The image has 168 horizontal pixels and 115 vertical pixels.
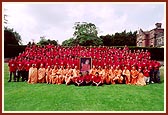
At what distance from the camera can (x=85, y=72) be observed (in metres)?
15.7

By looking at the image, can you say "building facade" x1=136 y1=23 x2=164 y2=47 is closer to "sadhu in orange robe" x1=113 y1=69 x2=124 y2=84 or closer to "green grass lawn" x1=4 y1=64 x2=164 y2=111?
"sadhu in orange robe" x1=113 y1=69 x2=124 y2=84

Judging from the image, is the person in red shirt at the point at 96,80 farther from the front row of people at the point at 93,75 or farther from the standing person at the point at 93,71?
the standing person at the point at 93,71

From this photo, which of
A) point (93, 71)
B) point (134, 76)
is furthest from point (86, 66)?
point (134, 76)

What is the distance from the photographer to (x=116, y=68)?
15.5 meters

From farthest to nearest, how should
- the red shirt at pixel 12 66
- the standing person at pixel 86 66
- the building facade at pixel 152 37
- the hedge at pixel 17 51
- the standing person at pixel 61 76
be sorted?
1. the building facade at pixel 152 37
2. the hedge at pixel 17 51
3. the standing person at pixel 86 66
4. the red shirt at pixel 12 66
5. the standing person at pixel 61 76

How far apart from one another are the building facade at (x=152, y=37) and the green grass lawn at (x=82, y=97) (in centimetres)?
3747

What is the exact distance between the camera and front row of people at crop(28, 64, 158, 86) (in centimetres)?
1506

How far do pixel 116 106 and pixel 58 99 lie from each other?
221 cm

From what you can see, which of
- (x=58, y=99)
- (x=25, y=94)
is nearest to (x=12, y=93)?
(x=25, y=94)

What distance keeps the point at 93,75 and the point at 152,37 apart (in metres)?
42.3

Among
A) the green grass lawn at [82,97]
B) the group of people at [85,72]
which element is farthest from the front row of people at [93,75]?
the green grass lawn at [82,97]

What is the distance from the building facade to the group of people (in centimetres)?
3443

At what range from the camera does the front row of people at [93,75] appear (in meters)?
15.1

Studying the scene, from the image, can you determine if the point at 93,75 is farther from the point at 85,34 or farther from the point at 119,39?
the point at 119,39
